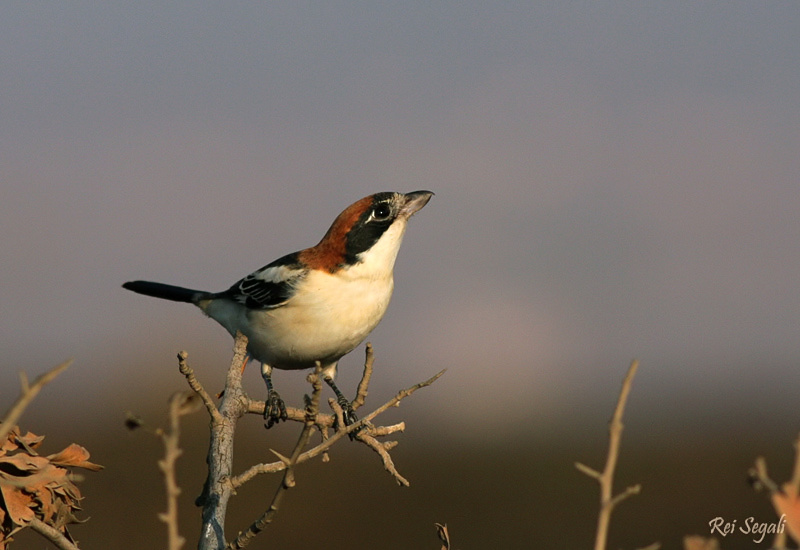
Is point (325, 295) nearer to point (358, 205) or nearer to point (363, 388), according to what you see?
point (358, 205)

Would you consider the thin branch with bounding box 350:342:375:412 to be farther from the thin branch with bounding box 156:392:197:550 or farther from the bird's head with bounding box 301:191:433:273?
the bird's head with bounding box 301:191:433:273

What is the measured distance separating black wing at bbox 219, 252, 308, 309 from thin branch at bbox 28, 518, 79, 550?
3395 millimetres

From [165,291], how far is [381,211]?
254 centimetres

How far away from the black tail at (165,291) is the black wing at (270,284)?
0.67 metres

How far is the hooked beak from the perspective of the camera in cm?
666

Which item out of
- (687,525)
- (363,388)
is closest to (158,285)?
(363,388)

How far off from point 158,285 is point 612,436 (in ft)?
21.8

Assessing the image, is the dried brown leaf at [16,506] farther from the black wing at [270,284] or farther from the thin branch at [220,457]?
the black wing at [270,284]

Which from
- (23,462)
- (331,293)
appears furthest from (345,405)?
(23,462)

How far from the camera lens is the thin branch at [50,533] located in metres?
2.98

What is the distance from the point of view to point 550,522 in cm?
2031

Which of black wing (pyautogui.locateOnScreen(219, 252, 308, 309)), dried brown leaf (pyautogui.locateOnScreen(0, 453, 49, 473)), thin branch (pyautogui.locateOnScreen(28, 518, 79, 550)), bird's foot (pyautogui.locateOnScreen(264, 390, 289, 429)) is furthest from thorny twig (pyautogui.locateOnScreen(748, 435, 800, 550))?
black wing (pyautogui.locateOnScreen(219, 252, 308, 309))

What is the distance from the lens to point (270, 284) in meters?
6.64

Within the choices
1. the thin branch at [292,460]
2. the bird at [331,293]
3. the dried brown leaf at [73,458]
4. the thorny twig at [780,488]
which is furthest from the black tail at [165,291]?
the thorny twig at [780,488]
